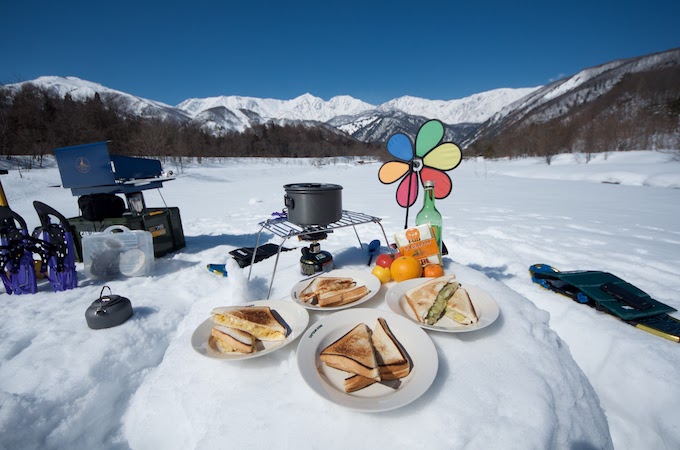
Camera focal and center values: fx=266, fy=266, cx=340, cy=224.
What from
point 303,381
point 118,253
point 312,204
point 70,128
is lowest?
point 118,253

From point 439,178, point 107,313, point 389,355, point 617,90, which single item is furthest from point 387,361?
point 617,90

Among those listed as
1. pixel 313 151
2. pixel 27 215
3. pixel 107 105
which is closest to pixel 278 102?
pixel 313 151

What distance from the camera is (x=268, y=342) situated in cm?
145

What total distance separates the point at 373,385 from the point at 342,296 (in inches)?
24.9

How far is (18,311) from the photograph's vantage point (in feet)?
8.24

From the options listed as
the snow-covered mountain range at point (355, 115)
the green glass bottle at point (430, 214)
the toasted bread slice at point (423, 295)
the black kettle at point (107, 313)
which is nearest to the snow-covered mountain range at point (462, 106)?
the snow-covered mountain range at point (355, 115)

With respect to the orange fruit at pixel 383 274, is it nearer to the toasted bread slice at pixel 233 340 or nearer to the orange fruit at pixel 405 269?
the orange fruit at pixel 405 269

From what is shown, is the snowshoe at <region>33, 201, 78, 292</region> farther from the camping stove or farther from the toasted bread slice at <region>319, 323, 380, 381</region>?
the toasted bread slice at <region>319, 323, 380, 381</region>

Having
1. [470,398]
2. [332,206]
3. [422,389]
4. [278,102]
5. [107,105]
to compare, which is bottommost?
[470,398]

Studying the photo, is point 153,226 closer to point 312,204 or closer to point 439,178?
point 312,204

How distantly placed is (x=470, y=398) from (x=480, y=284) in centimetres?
112

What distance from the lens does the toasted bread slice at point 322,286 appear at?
1.77 metres

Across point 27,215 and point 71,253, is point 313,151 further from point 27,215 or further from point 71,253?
point 71,253

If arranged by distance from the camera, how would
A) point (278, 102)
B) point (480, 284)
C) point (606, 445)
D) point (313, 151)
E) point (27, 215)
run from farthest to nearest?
point (278, 102)
point (313, 151)
point (27, 215)
point (480, 284)
point (606, 445)
